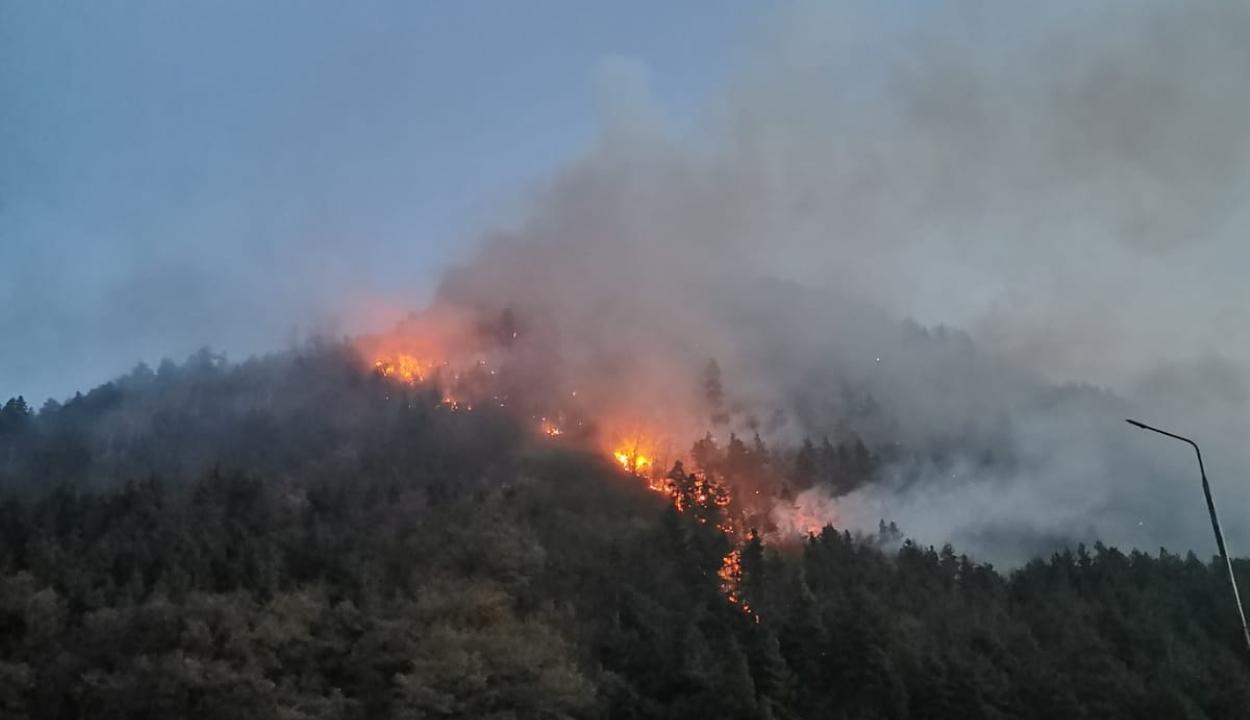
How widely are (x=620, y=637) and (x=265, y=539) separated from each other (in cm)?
3141

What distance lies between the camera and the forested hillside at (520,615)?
6078 cm

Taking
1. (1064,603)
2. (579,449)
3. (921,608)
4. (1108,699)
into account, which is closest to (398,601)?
(1108,699)

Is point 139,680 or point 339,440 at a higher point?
point 339,440

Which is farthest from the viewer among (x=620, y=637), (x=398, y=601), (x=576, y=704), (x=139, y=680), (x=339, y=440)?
(x=339, y=440)

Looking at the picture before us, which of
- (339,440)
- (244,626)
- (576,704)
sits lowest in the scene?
(576,704)

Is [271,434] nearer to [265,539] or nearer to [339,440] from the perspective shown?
[339,440]

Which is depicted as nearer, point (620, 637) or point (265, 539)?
point (620, 637)

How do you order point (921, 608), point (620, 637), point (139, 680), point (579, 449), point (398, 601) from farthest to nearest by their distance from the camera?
1. point (579, 449)
2. point (921, 608)
3. point (620, 637)
4. point (398, 601)
5. point (139, 680)

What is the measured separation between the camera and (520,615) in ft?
258

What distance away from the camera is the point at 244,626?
205 feet

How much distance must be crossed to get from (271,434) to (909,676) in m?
117

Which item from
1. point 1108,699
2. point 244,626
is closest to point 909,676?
point 1108,699

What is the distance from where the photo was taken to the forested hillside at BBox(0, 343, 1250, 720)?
60781mm

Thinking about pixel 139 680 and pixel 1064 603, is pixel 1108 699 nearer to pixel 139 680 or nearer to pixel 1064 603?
pixel 1064 603
